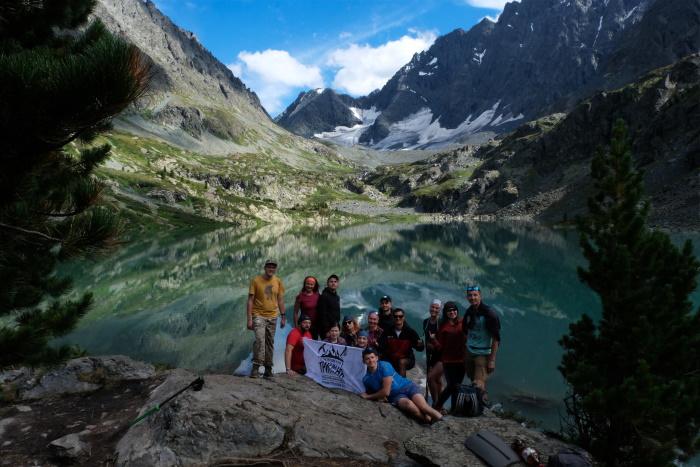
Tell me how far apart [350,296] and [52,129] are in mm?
39194

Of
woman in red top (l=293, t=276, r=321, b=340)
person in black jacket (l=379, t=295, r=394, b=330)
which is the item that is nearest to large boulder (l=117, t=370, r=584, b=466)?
person in black jacket (l=379, t=295, r=394, b=330)

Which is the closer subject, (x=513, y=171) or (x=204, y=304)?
(x=204, y=304)

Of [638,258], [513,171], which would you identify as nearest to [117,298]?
[638,258]

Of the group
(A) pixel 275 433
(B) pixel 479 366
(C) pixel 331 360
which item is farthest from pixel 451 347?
(A) pixel 275 433

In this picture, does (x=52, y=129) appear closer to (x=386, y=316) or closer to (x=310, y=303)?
(x=310, y=303)

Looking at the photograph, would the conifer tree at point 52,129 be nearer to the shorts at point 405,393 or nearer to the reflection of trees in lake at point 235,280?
the reflection of trees in lake at point 235,280

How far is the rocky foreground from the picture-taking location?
7.13 metres

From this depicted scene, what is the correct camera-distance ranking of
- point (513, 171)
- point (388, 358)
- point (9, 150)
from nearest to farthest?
point (9, 150) < point (388, 358) < point (513, 171)

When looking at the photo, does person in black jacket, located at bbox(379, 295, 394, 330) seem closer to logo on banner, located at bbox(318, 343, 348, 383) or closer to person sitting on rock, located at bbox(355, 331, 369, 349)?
person sitting on rock, located at bbox(355, 331, 369, 349)

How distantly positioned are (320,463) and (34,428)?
8037 mm

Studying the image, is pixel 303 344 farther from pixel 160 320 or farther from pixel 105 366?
pixel 160 320

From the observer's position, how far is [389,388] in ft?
33.3

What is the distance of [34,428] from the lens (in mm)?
9656

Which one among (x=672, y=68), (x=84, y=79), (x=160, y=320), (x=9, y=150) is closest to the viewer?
(x=84, y=79)
